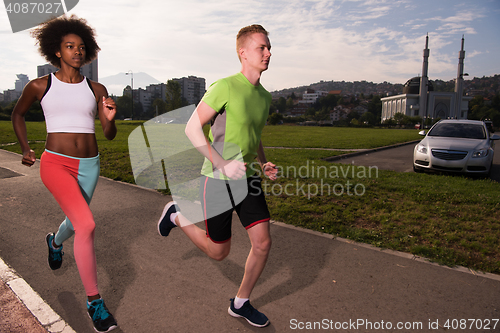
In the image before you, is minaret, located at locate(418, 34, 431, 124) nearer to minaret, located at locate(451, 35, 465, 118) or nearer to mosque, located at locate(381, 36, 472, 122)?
mosque, located at locate(381, 36, 472, 122)

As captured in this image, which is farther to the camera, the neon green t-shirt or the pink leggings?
the pink leggings

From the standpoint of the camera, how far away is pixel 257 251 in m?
2.56

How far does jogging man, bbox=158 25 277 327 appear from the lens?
7.92ft

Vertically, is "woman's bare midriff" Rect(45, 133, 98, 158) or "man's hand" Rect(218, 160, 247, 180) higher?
"woman's bare midriff" Rect(45, 133, 98, 158)

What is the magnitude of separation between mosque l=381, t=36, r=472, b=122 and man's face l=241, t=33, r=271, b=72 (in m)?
119

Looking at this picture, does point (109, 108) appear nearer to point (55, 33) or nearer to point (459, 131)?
point (55, 33)

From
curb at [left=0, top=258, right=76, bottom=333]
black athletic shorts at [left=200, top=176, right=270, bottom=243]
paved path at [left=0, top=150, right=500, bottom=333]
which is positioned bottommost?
paved path at [left=0, top=150, right=500, bottom=333]

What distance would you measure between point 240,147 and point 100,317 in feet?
5.41

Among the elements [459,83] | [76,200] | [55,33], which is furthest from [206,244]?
[459,83]

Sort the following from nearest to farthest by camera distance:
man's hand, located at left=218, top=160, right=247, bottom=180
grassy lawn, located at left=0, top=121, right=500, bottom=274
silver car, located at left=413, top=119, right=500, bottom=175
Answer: man's hand, located at left=218, top=160, right=247, bottom=180
grassy lawn, located at left=0, top=121, right=500, bottom=274
silver car, located at left=413, top=119, right=500, bottom=175

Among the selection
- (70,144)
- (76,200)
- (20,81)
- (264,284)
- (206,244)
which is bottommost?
(264,284)

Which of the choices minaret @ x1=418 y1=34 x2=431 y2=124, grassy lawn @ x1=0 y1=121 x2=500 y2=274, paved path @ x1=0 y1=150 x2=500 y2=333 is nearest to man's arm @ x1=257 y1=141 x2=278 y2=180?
paved path @ x1=0 y1=150 x2=500 y2=333

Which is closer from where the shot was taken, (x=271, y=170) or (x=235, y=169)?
(x=235, y=169)

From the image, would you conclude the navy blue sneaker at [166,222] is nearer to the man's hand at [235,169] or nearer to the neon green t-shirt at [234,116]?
the neon green t-shirt at [234,116]
